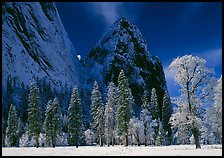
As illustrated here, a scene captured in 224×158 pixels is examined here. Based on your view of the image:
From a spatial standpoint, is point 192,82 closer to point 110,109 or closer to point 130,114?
point 130,114

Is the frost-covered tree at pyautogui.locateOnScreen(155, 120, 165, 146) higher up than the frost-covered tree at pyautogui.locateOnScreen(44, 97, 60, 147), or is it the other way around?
the frost-covered tree at pyautogui.locateOnScreen(44, 97, 60, 147)

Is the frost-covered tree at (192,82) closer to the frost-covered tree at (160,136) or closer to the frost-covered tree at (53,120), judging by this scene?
the frost-covered tree at (53,120)

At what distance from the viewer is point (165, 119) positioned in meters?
97.7

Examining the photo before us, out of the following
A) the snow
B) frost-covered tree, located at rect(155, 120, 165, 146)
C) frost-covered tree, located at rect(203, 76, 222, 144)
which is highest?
frost-covered tree, located at rect(203, 76, 222, 144)

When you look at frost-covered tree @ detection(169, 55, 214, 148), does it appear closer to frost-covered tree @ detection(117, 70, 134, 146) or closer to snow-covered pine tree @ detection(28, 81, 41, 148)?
frost-covered tree @ detection(117, 70, 134, 146)

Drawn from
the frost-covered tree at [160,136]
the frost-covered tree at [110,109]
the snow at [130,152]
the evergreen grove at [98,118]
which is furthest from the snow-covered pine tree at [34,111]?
the snow at [130,152]

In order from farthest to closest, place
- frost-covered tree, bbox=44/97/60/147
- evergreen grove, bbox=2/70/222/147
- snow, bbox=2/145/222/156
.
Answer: frost-covered tree, bbox=44/97/60/147, evergreen grove, bbox=2/70/222/147, snow, bbox=2/145/222/156

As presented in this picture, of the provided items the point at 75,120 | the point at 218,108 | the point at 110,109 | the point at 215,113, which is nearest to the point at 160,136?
the point at 110,109

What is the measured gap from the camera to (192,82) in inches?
1216

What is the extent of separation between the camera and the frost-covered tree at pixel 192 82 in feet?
99.7

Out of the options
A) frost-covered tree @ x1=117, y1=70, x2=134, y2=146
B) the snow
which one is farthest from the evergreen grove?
the snow

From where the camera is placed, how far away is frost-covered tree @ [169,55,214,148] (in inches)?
1196

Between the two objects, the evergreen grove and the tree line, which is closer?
the tree line

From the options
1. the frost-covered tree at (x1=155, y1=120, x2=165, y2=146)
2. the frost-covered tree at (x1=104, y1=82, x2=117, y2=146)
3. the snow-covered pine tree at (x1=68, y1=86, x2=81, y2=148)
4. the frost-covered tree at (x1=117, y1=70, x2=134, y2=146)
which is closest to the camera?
the frost-covered tree at (x1=117, y1=70, x2=134, y2=146)
